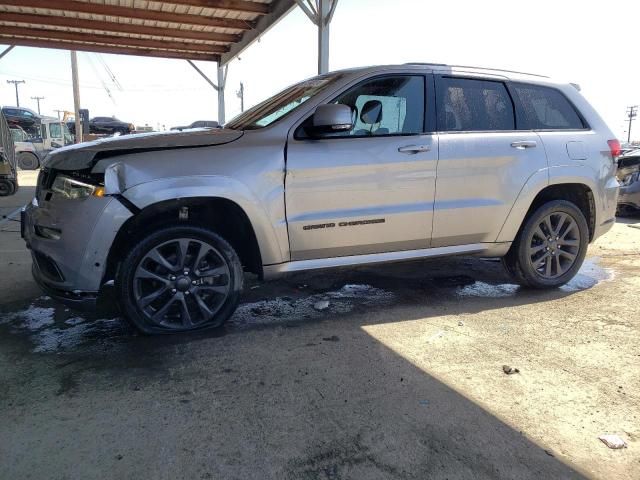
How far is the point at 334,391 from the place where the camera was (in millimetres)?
2729

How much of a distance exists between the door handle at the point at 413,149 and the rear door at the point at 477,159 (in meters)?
0.15

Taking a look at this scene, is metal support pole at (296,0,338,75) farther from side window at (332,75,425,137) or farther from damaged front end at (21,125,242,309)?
damaged front end at (21,125,242,309)

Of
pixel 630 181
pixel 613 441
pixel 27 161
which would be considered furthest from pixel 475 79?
pixel 27 161

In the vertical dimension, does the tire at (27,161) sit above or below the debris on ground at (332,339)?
above

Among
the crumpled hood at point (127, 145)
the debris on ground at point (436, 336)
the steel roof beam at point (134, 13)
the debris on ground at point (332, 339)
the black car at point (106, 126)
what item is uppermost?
the steel roof beam at point (134, 13)

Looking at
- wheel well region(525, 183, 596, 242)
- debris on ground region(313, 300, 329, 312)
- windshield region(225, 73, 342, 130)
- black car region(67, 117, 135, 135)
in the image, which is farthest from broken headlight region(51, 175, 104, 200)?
black car region(67, 117, 135, 135)

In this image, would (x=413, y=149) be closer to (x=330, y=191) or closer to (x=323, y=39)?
(x=330, y=191)

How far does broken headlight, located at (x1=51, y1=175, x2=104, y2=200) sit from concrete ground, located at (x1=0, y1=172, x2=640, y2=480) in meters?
1.03

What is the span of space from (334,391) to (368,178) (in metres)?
1.64

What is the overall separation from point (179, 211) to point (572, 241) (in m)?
3.58

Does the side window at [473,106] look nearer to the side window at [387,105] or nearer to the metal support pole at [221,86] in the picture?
the side window at [387,105]

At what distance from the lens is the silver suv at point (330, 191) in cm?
318

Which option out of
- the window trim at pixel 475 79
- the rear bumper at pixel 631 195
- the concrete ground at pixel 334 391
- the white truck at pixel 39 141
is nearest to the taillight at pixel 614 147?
the window trim at pixel 475 79

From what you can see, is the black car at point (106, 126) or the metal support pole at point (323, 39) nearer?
the metal support pole at point (323, 39)
